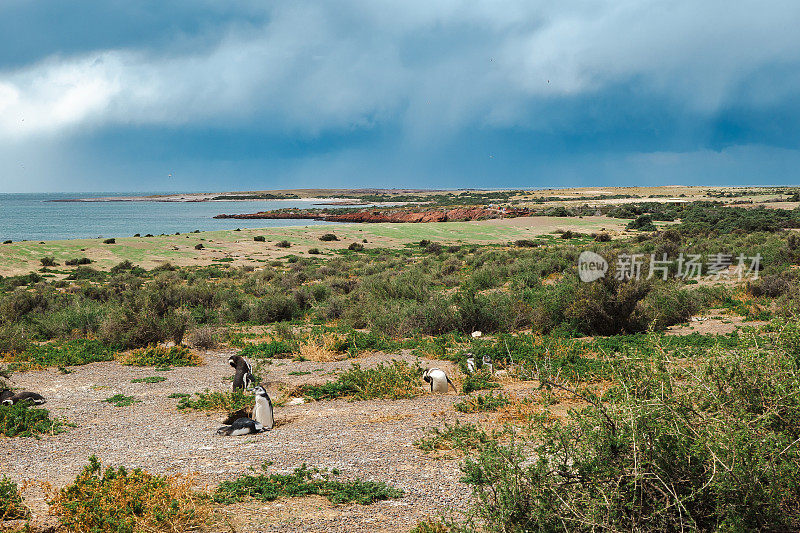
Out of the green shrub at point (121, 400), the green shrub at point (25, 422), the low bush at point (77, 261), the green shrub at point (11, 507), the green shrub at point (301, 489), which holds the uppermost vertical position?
the green shrub at point (11, 507)

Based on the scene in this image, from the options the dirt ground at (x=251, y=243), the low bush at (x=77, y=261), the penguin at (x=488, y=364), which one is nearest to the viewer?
the penguin at (x=488, y=364)

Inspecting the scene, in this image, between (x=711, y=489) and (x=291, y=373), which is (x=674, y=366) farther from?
(x=291, y=373)

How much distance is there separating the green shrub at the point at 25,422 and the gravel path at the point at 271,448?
0.16 meters

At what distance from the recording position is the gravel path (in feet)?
16.5

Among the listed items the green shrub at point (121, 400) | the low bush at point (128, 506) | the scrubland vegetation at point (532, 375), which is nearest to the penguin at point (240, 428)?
the scrubland vegetation at point (532, 375)

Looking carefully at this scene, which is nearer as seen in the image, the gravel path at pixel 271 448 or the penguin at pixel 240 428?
the gravel path at pixel 271 448

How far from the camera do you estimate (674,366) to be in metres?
3.56

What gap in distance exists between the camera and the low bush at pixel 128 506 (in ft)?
14.7

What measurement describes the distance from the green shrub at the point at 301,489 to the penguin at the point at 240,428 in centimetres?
174

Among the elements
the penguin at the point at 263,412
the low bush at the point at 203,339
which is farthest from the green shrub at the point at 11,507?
the low bush at the point at 203,339

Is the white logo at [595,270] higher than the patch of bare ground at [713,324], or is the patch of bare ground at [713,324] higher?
the white logo at [595,270]

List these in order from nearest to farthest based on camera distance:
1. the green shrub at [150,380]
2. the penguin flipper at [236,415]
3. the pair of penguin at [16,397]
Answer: the penguin flipper at [236,415], the pair of penguin at [16,397], the green shrub at [150,380]

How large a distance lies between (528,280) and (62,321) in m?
15.8

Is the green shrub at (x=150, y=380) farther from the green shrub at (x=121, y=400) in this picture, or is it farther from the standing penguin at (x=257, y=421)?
the standing penguin at (x=257, y=421)
